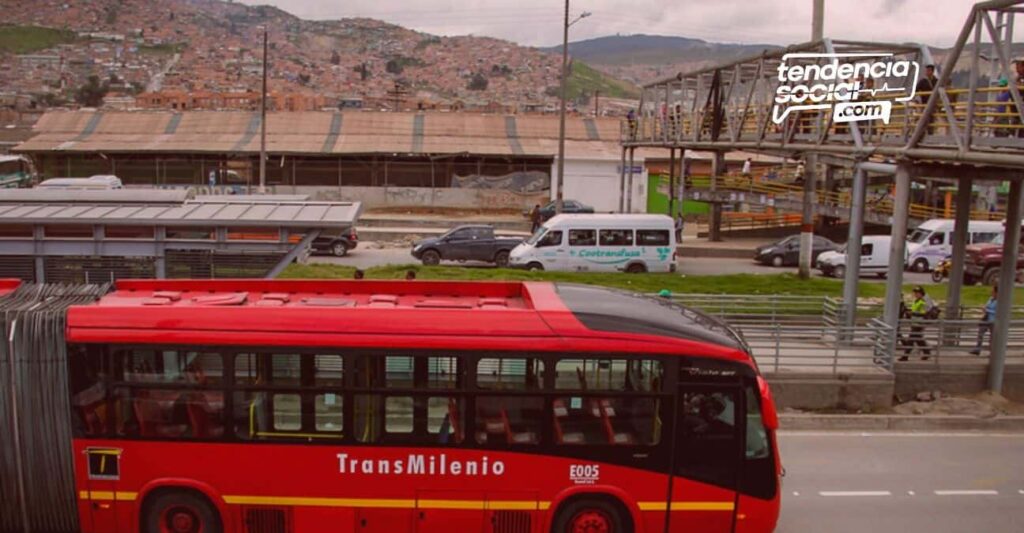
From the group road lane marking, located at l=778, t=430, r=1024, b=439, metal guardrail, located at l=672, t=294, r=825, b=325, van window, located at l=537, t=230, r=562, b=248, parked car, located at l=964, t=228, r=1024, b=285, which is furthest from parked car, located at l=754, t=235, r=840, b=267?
road lane marking, located at l=778, t=430, r=1024, b=439

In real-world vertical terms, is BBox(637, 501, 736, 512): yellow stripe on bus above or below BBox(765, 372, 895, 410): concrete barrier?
above

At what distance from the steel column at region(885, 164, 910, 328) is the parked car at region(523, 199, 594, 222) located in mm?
25910

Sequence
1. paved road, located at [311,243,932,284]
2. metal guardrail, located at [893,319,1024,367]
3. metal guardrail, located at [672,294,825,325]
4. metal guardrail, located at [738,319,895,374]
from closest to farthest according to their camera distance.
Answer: metal guardrail, located at [738,319,895,374] < metal guardrail, located at [893,319,1024,367] < metal guardrail, located at [672,294,825,325] < paved road, located at [311,243,932,284]

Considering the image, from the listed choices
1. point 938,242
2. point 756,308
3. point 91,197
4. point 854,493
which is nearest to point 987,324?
point 756,308

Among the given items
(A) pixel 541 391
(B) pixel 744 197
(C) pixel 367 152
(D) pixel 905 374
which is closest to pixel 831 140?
(D) pixel 905 374

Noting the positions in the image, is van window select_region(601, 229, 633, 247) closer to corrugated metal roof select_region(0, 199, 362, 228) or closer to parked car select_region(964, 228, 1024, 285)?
parked car select_region(964, 228, 1024, 285)

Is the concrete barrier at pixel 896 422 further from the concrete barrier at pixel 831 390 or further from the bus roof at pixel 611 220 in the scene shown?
the bus roof at pixel 611 220

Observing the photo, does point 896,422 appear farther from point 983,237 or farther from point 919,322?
point 983,237

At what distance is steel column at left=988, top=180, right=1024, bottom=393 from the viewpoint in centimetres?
1623

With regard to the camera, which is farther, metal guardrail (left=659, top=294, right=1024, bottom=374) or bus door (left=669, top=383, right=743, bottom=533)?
metal guardrail (left=659, top=294, right=1024, bottom=374)

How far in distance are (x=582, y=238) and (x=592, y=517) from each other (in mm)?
19839

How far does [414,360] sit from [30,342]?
388 centimetres

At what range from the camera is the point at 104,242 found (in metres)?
16.5

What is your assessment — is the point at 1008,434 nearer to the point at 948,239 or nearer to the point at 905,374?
the point at 905,374
